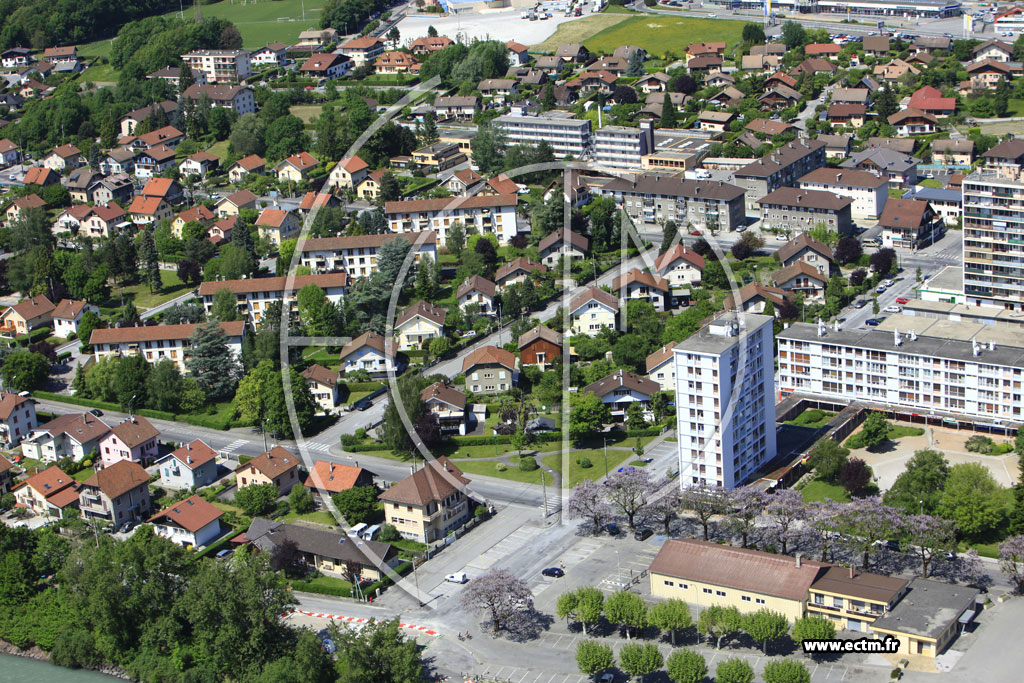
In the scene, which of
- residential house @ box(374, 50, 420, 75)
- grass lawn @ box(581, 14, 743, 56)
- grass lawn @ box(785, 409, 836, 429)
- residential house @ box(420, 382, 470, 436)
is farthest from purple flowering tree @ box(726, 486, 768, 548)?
residential house @ box(374, 50, 420, 75)

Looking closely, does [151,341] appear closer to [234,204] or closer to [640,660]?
[234,204]

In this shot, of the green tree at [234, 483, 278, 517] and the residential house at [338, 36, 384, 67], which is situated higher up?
the residential house at [338, 36, 384, 67]

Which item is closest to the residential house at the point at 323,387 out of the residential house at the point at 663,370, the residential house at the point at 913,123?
the residential house at the point at 663,370

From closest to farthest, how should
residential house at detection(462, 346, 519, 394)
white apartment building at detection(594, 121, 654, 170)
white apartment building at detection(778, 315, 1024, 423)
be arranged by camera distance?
1. white apartment building at detection(778, 315, 1024, 423)
2. residential house at detection(462, 346, 519, 394)
3. white apartment building at detection(594, 121, 654, 170)

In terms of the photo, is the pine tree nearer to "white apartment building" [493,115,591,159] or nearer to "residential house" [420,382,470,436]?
"residential house" [420,382,470,436]

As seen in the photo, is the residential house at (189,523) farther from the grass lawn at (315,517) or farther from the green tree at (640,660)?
the green tree at (640,660)
